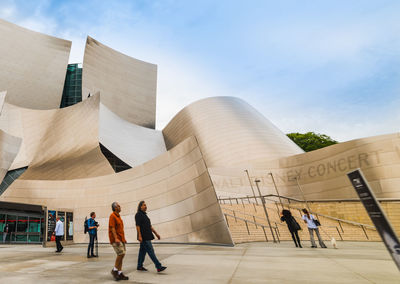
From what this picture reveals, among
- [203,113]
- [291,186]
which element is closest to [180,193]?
[291,186]

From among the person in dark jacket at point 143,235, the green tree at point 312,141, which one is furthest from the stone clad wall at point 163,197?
the green tree at point 312,141

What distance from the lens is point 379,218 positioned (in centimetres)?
218

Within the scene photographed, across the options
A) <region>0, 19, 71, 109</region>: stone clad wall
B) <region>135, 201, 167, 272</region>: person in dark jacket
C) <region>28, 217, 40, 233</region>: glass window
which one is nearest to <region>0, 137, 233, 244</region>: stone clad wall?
<region>28, 217, 40, 233</region>: glass window

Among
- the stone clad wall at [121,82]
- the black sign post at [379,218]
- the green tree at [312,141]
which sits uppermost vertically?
the stone clad wall at [121,82]

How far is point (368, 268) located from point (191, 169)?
7374 mm

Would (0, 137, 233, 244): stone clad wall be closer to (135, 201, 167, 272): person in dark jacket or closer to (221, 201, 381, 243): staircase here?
(221, 201, 381, 243): staircase

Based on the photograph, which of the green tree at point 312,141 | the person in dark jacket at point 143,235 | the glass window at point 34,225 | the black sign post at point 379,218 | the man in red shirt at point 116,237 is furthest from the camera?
the green tree at point 312,141

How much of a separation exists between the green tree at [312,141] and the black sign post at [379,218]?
4471cm

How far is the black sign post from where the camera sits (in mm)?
2096

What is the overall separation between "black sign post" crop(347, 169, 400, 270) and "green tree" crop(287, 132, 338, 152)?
147 ft

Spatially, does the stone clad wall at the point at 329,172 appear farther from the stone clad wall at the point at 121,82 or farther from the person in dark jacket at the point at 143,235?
the stone clad wall at the point at 121,82

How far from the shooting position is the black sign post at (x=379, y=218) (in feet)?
6.88

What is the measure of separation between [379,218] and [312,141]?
46.2 metres

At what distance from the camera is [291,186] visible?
22.9 m
